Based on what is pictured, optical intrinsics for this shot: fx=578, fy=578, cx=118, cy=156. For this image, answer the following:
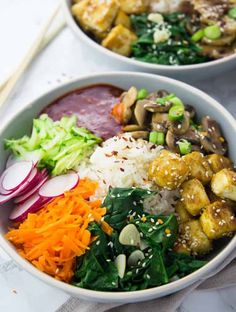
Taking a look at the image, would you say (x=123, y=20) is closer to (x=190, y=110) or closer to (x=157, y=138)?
(x=190, y=110)

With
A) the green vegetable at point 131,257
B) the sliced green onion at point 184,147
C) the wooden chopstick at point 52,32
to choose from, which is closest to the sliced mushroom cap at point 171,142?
the sliced green onion at point 184,147

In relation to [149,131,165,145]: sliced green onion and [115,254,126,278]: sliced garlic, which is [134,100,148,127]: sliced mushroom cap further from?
[115,254,126,278]: sliced garlic

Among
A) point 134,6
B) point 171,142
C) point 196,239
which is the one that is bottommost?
point 196,239

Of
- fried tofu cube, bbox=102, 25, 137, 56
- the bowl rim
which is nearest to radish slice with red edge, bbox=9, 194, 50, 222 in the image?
the bowl rim

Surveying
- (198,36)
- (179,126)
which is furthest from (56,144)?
(198,36)

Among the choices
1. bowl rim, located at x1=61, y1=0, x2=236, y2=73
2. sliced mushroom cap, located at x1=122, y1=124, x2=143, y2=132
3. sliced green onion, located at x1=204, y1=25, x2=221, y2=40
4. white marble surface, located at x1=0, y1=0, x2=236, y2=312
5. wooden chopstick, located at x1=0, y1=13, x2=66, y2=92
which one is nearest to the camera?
sliced mushroom cap, located at x1=122, y1=124, x2=143, y2=132

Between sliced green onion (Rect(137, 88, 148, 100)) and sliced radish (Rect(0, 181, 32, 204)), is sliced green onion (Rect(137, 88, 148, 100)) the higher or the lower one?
the lower one
